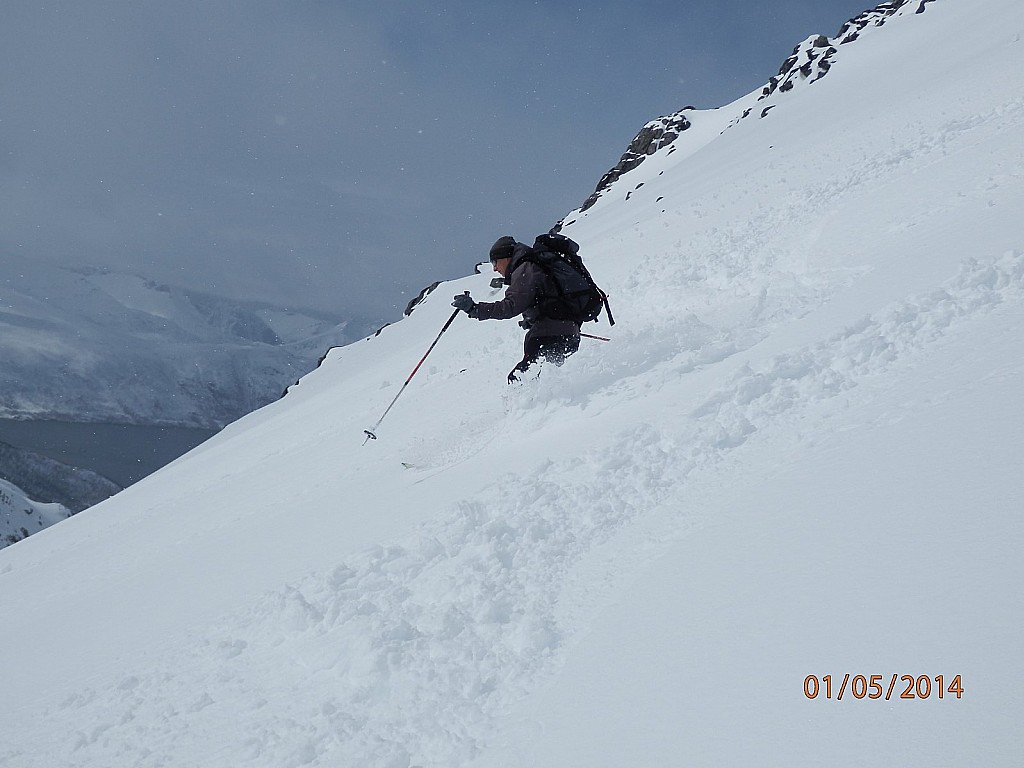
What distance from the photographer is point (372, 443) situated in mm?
8930

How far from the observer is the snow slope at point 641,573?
233 cm

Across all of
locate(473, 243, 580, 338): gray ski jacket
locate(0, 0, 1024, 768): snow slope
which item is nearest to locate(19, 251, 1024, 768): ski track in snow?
locate(0, 0, 1024, 768): snow slope

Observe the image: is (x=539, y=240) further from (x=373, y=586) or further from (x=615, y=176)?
(x=615, y=176)

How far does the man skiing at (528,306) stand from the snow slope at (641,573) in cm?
45

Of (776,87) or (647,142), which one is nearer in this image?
(776,87)

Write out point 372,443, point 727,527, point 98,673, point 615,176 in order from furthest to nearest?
point 615,176 → point 372,443 → point 98,673 → point 727,527

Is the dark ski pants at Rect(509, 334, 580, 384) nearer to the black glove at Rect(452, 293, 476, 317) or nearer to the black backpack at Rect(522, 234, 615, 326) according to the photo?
the black backpack at Rect(522, 234, 615, 326)

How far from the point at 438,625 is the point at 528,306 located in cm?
424

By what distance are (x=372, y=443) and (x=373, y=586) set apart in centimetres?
522

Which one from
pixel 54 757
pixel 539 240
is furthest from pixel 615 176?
pixel 54 757

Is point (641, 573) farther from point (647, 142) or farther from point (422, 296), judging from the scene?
point (647, 142)

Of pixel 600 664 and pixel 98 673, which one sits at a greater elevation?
pixel 600 664

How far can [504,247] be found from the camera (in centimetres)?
727
